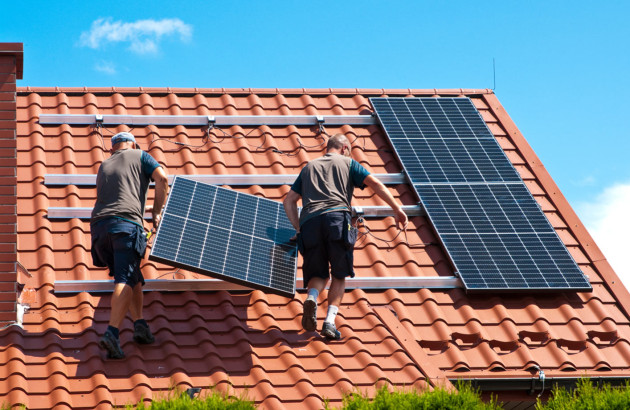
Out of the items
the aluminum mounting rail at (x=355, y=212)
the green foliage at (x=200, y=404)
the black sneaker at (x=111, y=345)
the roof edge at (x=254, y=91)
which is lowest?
the green foliage at (x=200, y=404)

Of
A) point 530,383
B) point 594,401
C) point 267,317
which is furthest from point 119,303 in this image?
point 594,401

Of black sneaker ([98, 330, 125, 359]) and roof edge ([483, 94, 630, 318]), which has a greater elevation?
roof edge ([483, 94, 630, 318])

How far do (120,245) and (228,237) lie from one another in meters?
1.28

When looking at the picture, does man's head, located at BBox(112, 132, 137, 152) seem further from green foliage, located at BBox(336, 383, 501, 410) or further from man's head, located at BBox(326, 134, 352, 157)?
green foliage, located at BBox(336, 383, 501, 410)

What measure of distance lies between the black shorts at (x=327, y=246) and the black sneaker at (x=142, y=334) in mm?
1708

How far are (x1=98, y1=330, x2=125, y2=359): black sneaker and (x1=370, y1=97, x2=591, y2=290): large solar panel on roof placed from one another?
152 inches

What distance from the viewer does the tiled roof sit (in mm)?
8430

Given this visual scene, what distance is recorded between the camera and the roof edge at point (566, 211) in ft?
35.2

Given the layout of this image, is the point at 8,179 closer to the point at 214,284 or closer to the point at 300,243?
the point at 214,284

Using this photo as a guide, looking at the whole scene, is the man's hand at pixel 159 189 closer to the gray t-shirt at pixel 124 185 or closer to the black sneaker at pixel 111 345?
the gray t-shirt at pixel 124 185

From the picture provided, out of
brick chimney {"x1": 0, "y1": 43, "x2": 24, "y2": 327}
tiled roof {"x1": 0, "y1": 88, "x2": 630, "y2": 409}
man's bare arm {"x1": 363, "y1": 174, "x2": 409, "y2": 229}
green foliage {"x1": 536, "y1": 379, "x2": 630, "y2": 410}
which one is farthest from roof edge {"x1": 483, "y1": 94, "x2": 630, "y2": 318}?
brick chimney {"x1": 0, "y1": 43, "x2": 24, "y2": 327}

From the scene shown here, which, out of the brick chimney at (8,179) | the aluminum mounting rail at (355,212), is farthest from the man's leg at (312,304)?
the brick chimney at (8,179)

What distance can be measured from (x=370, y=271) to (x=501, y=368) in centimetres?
193

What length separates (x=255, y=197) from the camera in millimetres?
10438
